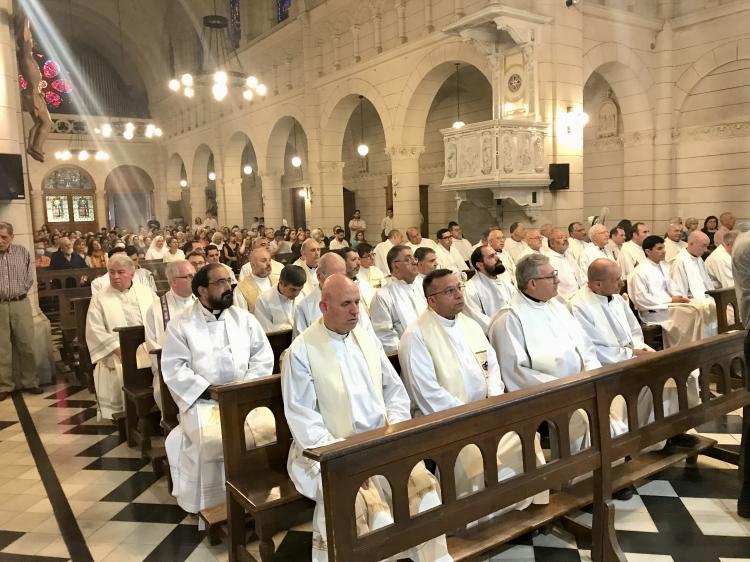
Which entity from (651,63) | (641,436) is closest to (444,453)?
(641,436)

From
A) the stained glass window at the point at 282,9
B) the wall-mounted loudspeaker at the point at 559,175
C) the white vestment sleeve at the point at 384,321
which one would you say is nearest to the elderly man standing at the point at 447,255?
the wall-mounted loudspeaker at the point at 559,175

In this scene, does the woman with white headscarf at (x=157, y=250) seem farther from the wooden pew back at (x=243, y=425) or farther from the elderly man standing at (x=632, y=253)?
the wooden pew back at (x=243, y=425)

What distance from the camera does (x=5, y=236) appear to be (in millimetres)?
6301

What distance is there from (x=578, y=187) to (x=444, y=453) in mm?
10101

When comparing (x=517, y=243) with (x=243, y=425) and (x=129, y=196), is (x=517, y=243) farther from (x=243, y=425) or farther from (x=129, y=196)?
(x=129, y=196)

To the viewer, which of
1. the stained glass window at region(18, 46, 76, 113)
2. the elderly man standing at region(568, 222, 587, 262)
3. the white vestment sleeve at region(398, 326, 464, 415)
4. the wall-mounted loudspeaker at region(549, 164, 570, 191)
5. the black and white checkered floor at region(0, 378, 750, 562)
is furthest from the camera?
the stained glass window at region(18, 46, 76, 113)

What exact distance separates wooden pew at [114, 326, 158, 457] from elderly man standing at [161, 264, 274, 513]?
34.2 inches

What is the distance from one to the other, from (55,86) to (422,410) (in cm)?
3130

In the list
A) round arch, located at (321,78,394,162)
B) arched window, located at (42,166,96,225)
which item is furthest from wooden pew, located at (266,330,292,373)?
arched window, located at (42,166,96,225)

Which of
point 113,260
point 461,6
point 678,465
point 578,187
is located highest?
point 461,6

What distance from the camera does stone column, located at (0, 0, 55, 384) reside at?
6680 millimetres

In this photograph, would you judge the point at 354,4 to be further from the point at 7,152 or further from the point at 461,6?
the point at 7,152

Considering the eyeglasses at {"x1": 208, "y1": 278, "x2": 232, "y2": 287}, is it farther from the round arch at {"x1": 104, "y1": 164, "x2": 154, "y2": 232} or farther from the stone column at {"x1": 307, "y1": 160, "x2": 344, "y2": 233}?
the round arch at {"x1": 104, "y1": 164, "x2": 154, "y2": 232}

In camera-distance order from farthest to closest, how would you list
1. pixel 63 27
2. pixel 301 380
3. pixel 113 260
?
1. pixel 63 27
2. pixel 113 260
3. pixel 301 380
